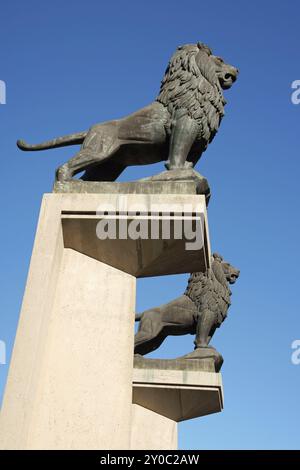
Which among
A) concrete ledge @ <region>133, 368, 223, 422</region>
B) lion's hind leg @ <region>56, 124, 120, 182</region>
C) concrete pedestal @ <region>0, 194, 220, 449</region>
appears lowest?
concrete pedestal @ <region>0, 194, 220, 449</region>

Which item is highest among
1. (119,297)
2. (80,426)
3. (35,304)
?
(119,297)

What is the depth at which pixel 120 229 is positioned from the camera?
5074mm

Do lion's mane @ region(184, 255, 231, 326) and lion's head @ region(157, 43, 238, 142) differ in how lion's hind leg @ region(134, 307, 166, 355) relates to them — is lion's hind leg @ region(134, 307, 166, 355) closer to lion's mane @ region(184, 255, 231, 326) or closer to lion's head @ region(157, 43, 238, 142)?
lion's mane @ region(184, 255, 231, 326)

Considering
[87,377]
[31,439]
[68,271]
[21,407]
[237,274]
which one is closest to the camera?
[21,407]

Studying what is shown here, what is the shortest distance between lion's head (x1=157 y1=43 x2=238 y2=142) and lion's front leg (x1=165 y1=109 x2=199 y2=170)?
0.07 meters

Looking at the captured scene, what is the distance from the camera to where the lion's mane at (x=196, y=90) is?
5797mm

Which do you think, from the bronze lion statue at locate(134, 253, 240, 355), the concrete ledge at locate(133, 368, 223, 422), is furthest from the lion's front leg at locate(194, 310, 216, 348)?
the concrete ledge at locate(133, 368, 223, 422)

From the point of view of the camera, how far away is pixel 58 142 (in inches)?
248

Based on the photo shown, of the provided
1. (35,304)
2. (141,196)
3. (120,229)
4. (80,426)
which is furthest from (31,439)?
(141,196)

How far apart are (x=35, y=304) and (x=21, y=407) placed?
32.7 inches

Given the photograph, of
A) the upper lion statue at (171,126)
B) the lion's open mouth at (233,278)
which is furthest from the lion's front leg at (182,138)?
the lion's open mouth at (233,278)

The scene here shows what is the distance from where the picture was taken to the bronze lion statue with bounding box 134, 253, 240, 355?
929 centimetres

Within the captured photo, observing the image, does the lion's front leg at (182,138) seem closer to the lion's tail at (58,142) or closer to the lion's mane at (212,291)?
the lion's tail at (58,142)
